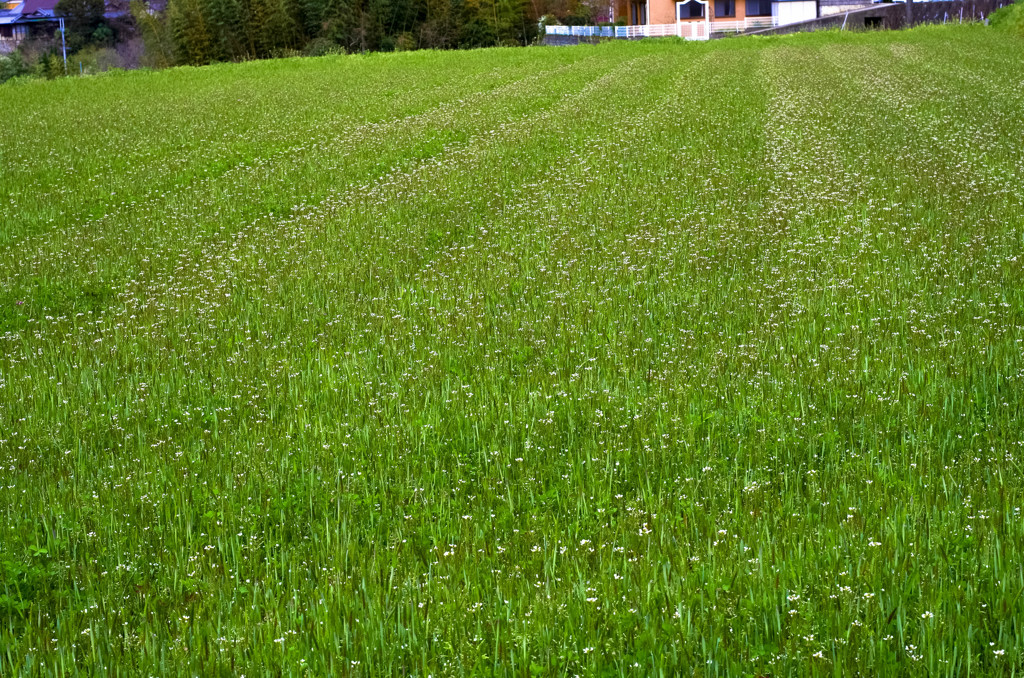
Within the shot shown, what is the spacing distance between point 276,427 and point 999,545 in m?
4.42

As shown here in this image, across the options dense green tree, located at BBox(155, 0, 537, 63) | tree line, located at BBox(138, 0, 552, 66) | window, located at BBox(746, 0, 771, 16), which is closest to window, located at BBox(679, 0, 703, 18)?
window, located at BBox(746, 0, 771, 16)

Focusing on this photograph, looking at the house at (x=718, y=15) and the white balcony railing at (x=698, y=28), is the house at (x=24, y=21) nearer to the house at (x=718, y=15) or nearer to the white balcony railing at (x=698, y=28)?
the white balcony railing at (x=698, y=28)

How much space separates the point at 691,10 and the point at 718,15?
2335 mm

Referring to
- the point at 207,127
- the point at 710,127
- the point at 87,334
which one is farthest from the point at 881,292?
the point at 207,127

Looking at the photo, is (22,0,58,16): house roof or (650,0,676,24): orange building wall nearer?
(650,0,676,24): orange building wall

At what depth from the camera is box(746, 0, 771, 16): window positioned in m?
95.4

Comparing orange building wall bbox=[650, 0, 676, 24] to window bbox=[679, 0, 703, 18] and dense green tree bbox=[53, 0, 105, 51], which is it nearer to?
window bbox=[679, 0, 703, 18]

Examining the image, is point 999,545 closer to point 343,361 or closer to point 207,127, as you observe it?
point 343,361

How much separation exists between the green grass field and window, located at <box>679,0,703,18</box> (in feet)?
269

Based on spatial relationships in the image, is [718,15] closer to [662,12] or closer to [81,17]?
[662,12]

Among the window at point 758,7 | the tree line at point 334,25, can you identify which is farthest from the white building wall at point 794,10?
the tree line at point 334,25

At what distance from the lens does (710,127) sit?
73.9 feet

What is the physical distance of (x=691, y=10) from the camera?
315 feet

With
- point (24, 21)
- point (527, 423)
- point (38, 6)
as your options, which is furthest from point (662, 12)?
point (38, 6)
